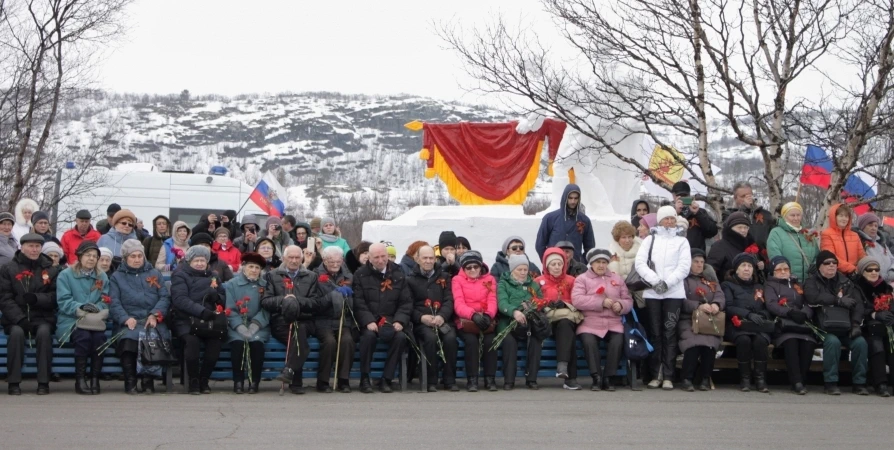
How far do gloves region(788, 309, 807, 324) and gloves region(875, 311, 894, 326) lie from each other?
64 cm

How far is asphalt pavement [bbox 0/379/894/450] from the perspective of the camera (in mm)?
6883

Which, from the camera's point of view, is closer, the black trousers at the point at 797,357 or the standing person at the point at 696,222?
the black trousers at the point at 797,357

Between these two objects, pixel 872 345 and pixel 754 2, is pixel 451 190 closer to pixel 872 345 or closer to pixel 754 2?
pixel 754 2

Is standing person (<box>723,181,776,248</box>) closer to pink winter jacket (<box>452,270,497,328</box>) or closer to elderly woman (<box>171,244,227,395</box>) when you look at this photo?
pink winter jacket (<box>452,270,497,328</box>)

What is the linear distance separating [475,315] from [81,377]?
3263 millimetres

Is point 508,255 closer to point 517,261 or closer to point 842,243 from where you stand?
point 517,261

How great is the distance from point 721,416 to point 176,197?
1247cm

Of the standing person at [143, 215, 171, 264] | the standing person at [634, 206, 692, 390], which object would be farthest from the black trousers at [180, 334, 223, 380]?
the standing person at [634, 206, 692, 390]

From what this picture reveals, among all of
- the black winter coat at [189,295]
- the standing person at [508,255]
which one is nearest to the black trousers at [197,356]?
the black winter coat at [189,295]

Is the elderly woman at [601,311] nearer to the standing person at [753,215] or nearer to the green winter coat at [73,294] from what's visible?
the standing person at [753,215]

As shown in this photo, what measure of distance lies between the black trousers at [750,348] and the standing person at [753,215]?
116 centimetres

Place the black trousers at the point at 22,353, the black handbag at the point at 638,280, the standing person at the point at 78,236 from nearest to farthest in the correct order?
the black trousers at the point at 22,353 < the black handbag at the point at 638,280 < the standing person at the point at 78,236

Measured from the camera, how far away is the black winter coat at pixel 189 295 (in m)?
9.30

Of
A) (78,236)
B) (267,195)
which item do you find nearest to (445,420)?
(78,236)
